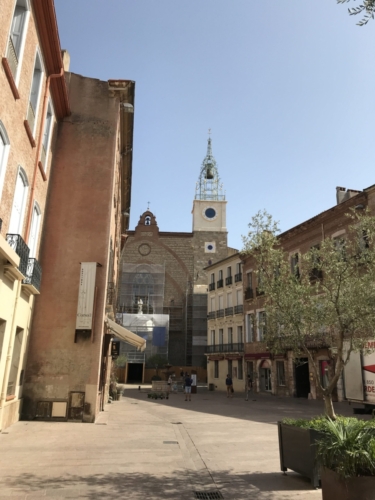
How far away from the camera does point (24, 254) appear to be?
397 inches

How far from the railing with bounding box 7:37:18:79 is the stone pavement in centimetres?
787

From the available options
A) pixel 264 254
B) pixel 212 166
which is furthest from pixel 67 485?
pixel 212 166

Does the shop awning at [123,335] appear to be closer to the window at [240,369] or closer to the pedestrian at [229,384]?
the pedestrian at [229,384]

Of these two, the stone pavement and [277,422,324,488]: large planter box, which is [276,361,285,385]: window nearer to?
the stone pavement

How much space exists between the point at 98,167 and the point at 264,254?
26.1 ft

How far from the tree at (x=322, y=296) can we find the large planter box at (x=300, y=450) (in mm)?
959

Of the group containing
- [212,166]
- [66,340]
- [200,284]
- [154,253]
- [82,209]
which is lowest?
[66,340]

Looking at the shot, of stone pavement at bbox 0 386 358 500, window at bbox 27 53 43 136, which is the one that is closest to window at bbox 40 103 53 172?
window at bbox 27 53 43 136

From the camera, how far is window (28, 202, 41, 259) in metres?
12.0

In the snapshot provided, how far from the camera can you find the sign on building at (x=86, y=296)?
12375 mm

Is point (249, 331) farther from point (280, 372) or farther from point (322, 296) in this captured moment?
point (322, 296)

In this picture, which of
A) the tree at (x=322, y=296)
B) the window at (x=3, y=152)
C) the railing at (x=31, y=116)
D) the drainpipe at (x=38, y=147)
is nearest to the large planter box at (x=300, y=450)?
the tree at (x=322, y=296)

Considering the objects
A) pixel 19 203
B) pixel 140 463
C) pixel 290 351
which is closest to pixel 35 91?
pixel 19 203

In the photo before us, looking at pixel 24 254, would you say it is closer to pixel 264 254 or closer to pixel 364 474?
pixel 264 254
